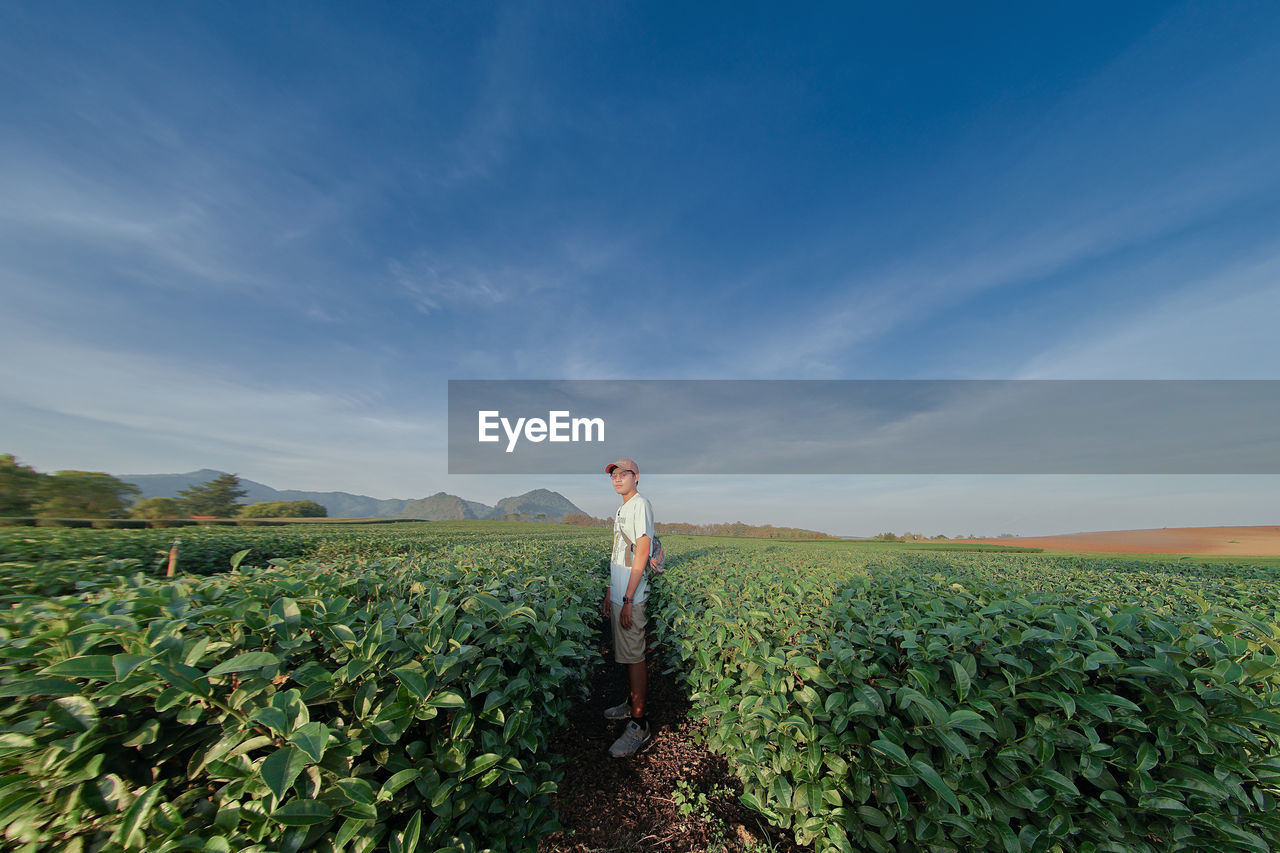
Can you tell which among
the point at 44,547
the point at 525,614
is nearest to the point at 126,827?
the point at 525,614

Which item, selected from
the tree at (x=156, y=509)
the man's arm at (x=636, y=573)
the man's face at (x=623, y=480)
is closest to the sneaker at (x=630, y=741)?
the man's arm at (x=636, y=573)

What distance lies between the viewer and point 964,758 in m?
1.95

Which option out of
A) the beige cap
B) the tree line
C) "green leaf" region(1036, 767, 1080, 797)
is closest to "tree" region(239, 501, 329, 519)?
the tree line

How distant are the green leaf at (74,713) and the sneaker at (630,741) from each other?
11.0 ft

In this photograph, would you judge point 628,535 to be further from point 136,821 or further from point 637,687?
point 136,821

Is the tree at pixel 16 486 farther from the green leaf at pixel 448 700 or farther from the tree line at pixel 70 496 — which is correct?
the green leaf at pixel 448 700

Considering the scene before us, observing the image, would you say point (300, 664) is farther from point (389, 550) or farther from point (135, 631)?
point (389, 550)

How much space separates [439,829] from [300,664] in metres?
0.83

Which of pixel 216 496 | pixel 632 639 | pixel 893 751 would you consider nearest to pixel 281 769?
pixel 893 751

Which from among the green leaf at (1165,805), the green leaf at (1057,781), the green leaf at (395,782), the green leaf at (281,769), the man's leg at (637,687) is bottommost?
the man's leg at (637,687)

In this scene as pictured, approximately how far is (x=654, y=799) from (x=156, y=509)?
19.2 metres

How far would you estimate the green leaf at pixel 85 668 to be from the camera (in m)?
1.16

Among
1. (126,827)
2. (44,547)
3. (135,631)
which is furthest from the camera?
(44,547)

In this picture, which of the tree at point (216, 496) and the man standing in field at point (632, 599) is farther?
the tree at point (216, 496)
